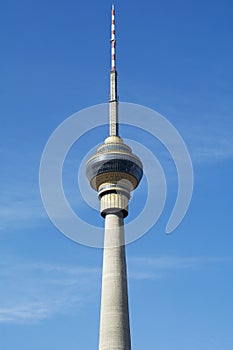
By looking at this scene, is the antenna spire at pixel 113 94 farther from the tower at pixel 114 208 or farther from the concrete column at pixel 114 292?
the concrete column at pixel 114 292

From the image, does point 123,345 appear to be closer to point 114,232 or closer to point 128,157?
point 114,232

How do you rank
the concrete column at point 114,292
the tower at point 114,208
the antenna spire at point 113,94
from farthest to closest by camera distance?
the antenna spire at point 113,94 → the tower at point 114,208 → the concrete column at point 114,292

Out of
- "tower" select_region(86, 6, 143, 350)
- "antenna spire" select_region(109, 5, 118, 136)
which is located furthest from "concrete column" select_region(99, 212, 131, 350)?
"antenna spire" select_region(109, 5, 118, 136)

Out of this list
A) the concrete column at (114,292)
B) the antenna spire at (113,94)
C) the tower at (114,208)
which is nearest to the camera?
the concrete column at (114,292)

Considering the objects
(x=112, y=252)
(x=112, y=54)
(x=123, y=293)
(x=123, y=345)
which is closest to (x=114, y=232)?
(x=112, y=252)

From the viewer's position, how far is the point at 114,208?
120 meters

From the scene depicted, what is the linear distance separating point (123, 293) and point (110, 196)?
2007 cm

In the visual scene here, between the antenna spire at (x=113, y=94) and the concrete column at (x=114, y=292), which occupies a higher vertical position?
the antenna spire at (x=113, y=94)

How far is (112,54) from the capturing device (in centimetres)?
13438

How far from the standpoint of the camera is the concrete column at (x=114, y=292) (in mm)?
107375

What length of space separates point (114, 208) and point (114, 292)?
56.0 feet

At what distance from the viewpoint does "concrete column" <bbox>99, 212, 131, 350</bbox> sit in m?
107

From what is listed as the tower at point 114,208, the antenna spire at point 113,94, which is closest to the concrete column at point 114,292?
the tower at point 114,208

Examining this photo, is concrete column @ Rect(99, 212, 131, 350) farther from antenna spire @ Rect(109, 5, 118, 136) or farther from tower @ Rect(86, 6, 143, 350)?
antenna spire @ Rect(109, 5, 118, 136)
